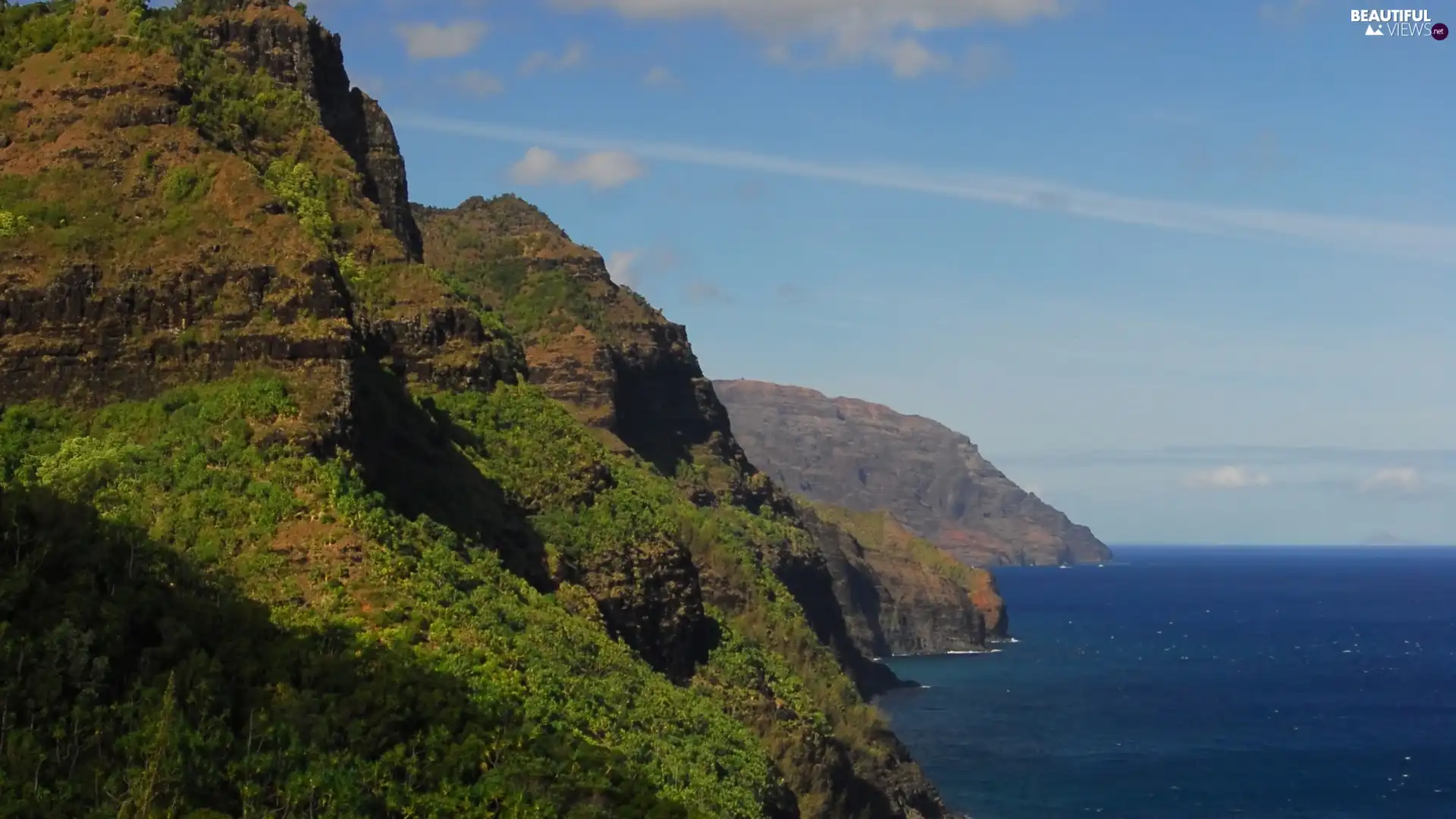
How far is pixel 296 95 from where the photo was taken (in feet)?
289

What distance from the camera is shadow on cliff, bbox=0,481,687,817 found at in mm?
44531

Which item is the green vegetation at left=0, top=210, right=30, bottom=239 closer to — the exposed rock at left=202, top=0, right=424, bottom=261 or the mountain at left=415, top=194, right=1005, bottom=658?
the exposed rock at left=202, top=0, right=424, bottom=261

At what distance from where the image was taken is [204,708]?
47.0 m

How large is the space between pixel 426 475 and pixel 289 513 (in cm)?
1287

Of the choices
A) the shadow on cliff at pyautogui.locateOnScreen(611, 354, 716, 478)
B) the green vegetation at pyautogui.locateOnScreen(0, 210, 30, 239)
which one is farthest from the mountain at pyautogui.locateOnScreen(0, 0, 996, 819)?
the shadow on cliff at pyautogui.locateOnScreen(611, 354, 716, 478)

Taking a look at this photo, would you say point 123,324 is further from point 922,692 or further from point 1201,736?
point 922,692

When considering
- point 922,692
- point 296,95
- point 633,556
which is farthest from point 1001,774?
point 296,95

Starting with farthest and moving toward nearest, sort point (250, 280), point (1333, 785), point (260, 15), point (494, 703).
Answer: point (1333, 785) → point (260, 15) → point (250, 280) → point (494, 703)

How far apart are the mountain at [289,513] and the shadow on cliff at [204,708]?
0.11 meters

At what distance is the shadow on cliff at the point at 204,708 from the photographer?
44.5 metres

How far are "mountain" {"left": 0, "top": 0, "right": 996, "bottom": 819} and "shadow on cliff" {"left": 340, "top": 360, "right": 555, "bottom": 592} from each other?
20 centimetres

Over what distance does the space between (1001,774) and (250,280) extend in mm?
91948

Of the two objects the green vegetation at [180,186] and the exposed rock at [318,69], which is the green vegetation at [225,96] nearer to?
the exposed rock at [318,69]

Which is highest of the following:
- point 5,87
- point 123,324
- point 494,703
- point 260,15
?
point 260,15
